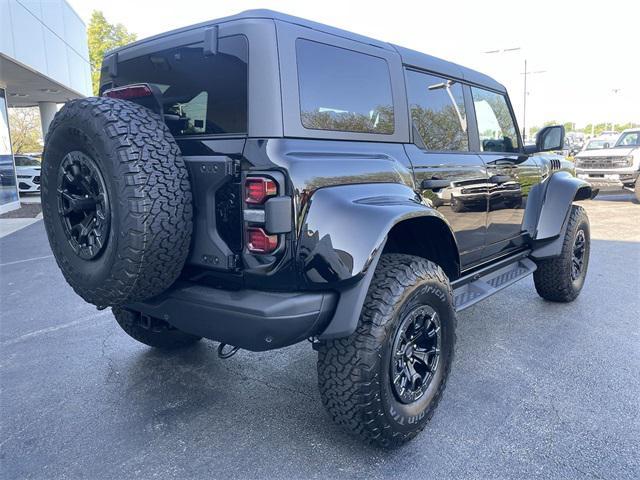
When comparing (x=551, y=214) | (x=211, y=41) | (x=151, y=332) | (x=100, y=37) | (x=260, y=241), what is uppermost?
(x=100, y=37)

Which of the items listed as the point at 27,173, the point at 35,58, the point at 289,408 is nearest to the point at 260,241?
the point at 289,408

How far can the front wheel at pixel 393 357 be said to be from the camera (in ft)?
7.09

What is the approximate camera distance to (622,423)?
8.32 ft

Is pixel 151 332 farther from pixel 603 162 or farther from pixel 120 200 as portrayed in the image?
pixel 603 162

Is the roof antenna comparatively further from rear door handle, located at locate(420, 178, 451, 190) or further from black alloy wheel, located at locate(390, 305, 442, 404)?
black alloy wheel, located at locate(390, 305, 442, 404)

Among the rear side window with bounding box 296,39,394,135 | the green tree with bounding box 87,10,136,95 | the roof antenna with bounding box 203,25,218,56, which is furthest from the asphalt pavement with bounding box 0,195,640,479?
the green tree with bounding box 87,10,136,95

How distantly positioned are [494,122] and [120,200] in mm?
3120

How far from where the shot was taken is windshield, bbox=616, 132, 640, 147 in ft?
43.1

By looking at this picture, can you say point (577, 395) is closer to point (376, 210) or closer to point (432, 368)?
point (432, 368)

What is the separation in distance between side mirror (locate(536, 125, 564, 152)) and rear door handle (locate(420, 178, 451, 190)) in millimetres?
1575

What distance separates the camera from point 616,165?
12.5m

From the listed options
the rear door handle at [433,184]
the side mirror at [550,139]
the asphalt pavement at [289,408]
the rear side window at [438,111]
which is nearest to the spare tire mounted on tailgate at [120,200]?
the asphalt pavement at [289,408]

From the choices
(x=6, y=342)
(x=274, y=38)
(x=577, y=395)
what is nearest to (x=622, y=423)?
(x=577, y=395)

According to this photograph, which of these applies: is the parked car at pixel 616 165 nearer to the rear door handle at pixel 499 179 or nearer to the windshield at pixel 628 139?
the windshield at pixel 628 139
